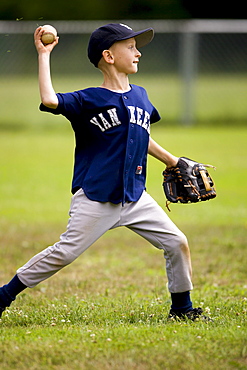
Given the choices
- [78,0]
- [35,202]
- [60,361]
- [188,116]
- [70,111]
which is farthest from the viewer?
[78,0]

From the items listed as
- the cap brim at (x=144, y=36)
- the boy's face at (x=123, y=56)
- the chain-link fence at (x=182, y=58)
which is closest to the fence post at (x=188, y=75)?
the chain-link fence at (x=182, y=58)

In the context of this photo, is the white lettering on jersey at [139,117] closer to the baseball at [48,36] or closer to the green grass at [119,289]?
the baseball at [48,36]

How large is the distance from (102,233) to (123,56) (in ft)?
3.63

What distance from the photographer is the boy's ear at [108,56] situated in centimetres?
441

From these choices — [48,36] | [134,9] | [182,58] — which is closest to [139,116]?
[48,36]

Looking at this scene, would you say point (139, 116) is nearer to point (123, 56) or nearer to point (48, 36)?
point (123, 56)

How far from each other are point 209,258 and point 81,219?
2.87 metres

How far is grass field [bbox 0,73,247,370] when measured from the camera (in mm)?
3625

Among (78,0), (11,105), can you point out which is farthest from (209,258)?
(78,0)

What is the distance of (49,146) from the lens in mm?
14969

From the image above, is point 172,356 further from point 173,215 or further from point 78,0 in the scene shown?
point 78,0

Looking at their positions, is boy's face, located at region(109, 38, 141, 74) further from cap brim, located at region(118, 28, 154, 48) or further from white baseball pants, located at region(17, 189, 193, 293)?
white baseball pants, located at region(17, 189, 193, 293)

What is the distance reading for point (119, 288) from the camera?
5.84m

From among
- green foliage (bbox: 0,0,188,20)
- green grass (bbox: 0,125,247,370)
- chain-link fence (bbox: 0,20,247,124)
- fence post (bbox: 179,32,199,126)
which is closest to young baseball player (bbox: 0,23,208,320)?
green grass (bbox: 0,125,247,370)
